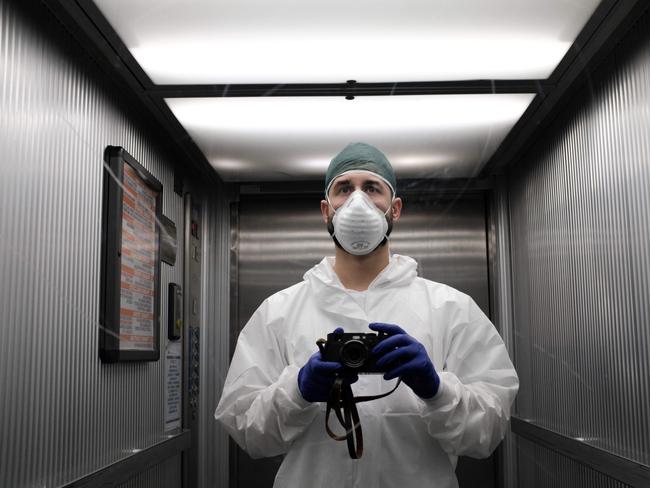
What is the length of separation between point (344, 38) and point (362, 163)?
472mm

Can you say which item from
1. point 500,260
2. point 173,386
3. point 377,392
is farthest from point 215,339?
point 377,392

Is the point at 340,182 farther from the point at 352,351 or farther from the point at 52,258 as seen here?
the point at 52,258

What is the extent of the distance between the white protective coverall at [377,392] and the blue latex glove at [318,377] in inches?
2.7

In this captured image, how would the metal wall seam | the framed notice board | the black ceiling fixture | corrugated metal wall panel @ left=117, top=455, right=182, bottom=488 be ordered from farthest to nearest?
the metal wall seam → corrugated metal wall panel @ left=117, top=455, right=182, bottom=488 → the framed notice board → the black ceiling fixture

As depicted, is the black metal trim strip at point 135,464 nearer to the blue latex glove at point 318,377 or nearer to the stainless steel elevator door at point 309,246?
the stainless steel elevator door at point 309,246

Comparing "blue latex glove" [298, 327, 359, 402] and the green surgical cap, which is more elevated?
the green surgical cap

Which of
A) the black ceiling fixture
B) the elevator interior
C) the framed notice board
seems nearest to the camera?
the elevator interior

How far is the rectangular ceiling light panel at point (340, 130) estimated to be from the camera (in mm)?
2672

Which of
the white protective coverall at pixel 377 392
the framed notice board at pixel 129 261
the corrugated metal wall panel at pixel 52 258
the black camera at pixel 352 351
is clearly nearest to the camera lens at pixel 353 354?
the black camera at pixel 352 351

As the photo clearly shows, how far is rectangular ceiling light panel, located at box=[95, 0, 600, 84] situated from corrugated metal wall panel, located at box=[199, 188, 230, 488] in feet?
→ 3.87

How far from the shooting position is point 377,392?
1886 mm

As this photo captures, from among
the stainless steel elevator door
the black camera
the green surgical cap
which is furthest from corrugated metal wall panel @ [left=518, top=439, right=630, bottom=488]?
the green surgical cap

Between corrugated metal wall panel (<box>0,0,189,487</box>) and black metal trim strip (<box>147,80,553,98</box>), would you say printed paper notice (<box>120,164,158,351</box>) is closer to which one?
corrugated metal wall panel (<box>0,0,189,487</box>)

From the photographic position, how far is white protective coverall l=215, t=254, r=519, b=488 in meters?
1.73
